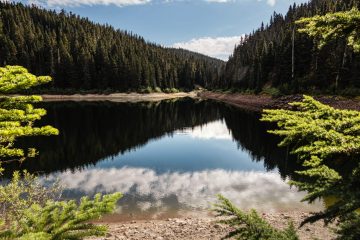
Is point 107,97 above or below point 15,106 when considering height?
below

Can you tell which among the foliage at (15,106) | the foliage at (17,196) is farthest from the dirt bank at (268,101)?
the foliage at (15,106)

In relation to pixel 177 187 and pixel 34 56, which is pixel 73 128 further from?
pixel 34 56

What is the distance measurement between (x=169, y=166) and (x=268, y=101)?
47.1 meters

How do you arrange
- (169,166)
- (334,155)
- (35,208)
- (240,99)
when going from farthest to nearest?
(240,99)
(169,166)
(35,208)
(334,155)

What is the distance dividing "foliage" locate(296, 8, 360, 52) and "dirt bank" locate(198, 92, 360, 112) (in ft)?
138

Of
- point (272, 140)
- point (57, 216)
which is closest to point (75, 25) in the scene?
point (272, 140)

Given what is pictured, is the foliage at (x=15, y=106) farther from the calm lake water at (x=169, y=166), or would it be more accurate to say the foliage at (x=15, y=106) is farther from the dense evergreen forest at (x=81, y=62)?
the dense evergreen forest at (x=81, y=62)

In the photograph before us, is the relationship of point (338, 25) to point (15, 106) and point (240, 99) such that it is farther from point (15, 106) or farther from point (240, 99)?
point (240, 99)

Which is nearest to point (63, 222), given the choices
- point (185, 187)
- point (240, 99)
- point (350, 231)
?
point (350, 231)

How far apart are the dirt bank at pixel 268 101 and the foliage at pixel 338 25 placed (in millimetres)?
42029

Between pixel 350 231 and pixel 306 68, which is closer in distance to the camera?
pixel 350 231

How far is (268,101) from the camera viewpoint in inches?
2739

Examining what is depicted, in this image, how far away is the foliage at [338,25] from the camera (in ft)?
16.1

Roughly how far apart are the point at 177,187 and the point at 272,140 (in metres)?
20.7
